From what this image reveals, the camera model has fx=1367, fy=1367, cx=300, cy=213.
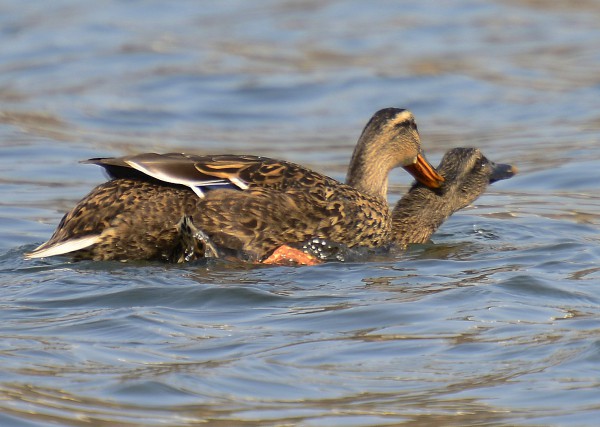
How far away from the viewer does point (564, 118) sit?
1570 centimetres

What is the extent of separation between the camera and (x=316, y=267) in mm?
8898

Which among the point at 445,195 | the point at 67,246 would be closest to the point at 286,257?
the point at 67,246

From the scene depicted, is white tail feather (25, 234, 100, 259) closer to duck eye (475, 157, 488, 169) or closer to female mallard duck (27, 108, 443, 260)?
female mallard duck (27, 108, 443, 260)

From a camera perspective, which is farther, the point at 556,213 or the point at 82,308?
the point at 556,213

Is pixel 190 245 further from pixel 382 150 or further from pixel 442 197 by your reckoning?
pixel 442 197

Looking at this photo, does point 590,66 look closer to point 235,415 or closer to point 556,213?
point 556,213

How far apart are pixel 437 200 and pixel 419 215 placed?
0.26m

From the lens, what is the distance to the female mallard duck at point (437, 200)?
931cm

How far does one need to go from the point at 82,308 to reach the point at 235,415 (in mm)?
2093

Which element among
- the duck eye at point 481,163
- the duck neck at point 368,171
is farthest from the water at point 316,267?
the duck neck at point 368,171

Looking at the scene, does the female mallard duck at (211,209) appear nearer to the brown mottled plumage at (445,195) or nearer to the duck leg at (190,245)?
the duck leg at (190,245)

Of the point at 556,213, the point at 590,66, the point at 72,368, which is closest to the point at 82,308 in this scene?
the point at 72,368

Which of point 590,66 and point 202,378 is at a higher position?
point 590,66

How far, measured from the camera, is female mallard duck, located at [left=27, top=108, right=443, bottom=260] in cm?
863
